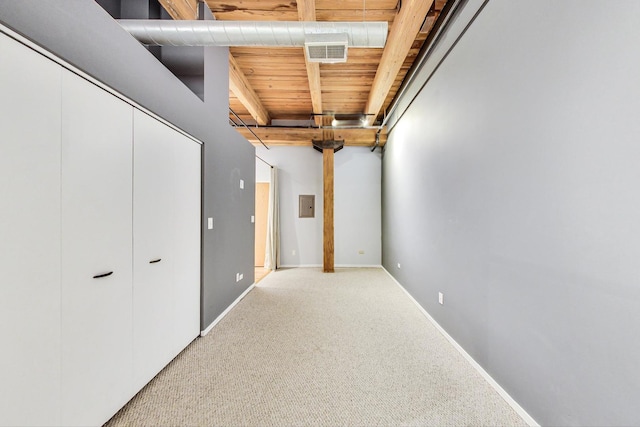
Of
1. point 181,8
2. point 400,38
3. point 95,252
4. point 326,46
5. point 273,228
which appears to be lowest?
point 273,228

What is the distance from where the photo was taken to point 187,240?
2139mm

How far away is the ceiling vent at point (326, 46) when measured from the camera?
198cm

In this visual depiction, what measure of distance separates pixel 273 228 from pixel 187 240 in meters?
3.23

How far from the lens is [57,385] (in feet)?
3.63

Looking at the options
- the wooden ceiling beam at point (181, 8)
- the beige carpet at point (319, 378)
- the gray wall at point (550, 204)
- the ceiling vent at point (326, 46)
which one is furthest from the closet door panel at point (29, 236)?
the gray wall at point (550, 204)

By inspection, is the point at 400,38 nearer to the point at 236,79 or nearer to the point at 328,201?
the point at 236,79

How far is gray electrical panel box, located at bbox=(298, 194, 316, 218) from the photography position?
553 cm

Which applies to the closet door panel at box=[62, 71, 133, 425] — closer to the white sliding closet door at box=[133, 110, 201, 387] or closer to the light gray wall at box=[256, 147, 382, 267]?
the white sliding closet door at box=[133, 110, 201, 387]

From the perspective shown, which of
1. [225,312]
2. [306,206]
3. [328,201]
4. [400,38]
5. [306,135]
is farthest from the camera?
[306,206]

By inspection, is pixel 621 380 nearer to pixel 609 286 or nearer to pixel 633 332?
pixel 633 332

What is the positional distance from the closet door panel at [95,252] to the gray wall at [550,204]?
2503mm

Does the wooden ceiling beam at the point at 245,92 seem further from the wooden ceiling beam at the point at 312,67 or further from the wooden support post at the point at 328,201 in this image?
the wooden support post at the point at 328,201

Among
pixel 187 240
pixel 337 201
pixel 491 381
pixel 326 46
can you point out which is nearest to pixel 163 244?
pixel 187 240

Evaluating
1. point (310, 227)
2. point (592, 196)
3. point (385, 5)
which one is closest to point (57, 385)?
point (592, 196)
